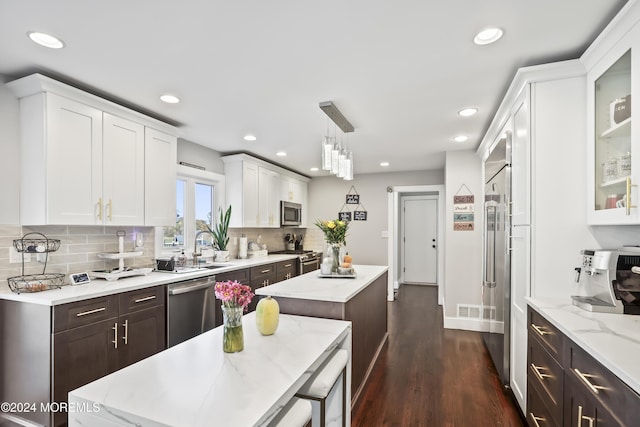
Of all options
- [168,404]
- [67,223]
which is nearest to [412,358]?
[168,404]

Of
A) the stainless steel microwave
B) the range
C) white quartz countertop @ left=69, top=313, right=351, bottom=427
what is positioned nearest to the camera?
white quartz countertop @ left=69, top=313, right=351, bottom=427

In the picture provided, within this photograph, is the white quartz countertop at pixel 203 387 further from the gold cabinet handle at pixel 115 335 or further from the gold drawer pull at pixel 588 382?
the gold cabinet handle at pixel 115 335

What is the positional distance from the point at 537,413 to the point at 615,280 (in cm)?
89

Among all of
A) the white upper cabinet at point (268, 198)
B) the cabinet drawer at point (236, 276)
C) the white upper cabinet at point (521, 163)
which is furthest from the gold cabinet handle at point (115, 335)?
the white upper cabinet at point (521, 163)

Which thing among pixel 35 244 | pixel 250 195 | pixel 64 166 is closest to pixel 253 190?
pixel 250 195

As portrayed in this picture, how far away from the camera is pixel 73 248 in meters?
2.74

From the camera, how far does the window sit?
387 centimetres

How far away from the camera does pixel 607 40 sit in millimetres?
1705

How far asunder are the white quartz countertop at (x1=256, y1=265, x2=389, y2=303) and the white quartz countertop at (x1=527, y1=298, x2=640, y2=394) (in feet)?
3.88

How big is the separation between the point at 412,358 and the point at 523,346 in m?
1.38

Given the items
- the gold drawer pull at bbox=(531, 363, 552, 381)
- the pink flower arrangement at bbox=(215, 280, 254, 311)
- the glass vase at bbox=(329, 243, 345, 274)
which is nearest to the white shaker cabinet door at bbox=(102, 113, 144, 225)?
the glass vase at bbox=(329, 243, 345, 274)

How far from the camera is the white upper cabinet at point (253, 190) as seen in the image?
4.64 meters

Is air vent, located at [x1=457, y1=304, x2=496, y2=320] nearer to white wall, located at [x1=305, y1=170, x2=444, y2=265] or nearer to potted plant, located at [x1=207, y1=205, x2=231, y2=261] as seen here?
white wall, located at [x1=305, y1=170, x2=444, y2=265]

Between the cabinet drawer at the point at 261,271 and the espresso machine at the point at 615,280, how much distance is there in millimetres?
3290
